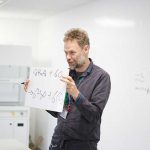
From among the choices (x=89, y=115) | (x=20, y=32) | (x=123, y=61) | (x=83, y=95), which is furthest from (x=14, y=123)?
(x=89, y=115)

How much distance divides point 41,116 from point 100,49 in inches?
97.4

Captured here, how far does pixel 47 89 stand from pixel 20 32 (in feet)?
12.9

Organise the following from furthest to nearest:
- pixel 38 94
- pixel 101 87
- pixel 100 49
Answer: pixel 100 49 → pixel 38 94 → pixel 101 87

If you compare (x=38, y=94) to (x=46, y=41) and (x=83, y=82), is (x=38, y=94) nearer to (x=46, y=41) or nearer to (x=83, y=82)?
(x=83, y=82)

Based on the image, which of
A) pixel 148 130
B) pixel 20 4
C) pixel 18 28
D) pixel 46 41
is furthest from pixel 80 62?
pixel 18 28

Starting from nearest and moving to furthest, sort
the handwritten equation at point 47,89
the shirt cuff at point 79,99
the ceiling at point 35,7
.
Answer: the shirt cuff at point 79,99 → the handwritten equation at point 47,89 → the ceiling at point 35,7

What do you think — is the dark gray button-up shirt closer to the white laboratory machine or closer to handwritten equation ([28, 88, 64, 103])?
handwritten equation ([28, 88, 64, 103])

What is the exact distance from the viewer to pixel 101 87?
6.51 feet

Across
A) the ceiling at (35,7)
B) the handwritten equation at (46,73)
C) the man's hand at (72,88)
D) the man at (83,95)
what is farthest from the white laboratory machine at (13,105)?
the man's hand at (72,88)

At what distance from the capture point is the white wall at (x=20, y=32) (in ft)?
19.5

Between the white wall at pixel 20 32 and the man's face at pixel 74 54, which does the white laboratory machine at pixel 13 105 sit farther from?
the man's face at pixel 74 54

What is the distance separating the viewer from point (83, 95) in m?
2.01

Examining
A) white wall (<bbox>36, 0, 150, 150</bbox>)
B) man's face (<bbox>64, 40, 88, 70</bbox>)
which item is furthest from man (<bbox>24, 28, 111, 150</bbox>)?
white wall (<bbox>36, 0, 150, 150</bbox>)

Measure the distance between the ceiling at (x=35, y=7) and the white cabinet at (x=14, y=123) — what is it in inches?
56.1
